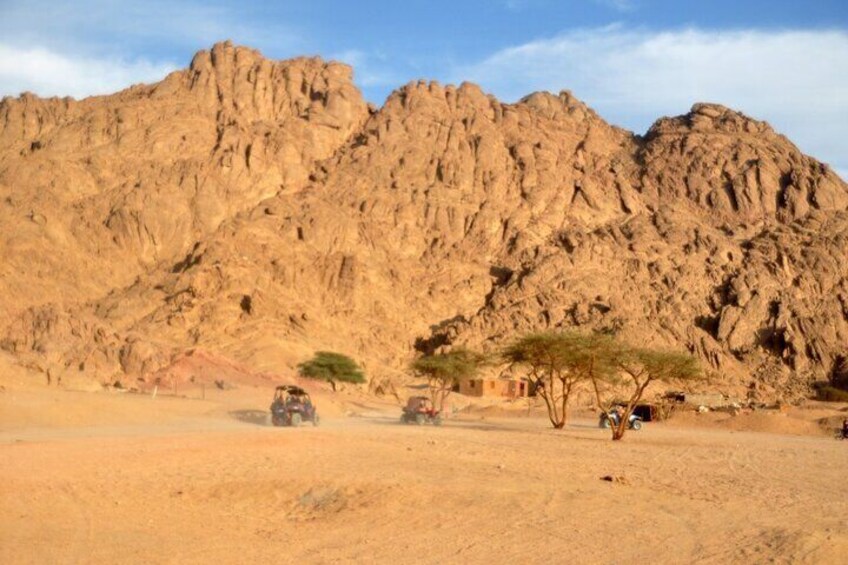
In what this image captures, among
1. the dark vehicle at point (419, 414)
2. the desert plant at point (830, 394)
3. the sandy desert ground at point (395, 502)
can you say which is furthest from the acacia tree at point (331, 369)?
the desert plant at point (830, 394)

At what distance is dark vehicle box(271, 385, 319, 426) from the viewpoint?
37.4 meters

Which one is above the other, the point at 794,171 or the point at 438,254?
the point at 794,171

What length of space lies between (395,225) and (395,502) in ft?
285

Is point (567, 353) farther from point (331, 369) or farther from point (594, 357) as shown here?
point (331, 369)

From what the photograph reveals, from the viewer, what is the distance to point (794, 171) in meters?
117

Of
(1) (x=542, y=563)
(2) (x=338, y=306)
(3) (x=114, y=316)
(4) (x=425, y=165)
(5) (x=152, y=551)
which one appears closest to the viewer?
(1) (x=542, y=563)

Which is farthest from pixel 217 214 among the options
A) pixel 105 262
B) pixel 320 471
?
pixel 320 471

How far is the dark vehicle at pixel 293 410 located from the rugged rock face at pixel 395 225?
97.5 ft

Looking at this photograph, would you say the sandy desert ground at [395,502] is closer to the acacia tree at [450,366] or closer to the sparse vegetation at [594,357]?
the sparse vegetation at [594,357]

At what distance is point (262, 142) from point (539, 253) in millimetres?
33949

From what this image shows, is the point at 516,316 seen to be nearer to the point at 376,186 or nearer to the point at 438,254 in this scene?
the point at 438,254

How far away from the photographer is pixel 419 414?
44.6m

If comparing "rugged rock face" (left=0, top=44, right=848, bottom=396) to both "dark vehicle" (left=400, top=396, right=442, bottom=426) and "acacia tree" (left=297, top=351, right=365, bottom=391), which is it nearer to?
"acacia tree" (left=297, top=351, right=365, bottom=391)

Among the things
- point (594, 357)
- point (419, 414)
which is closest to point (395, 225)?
point (419, 414)
